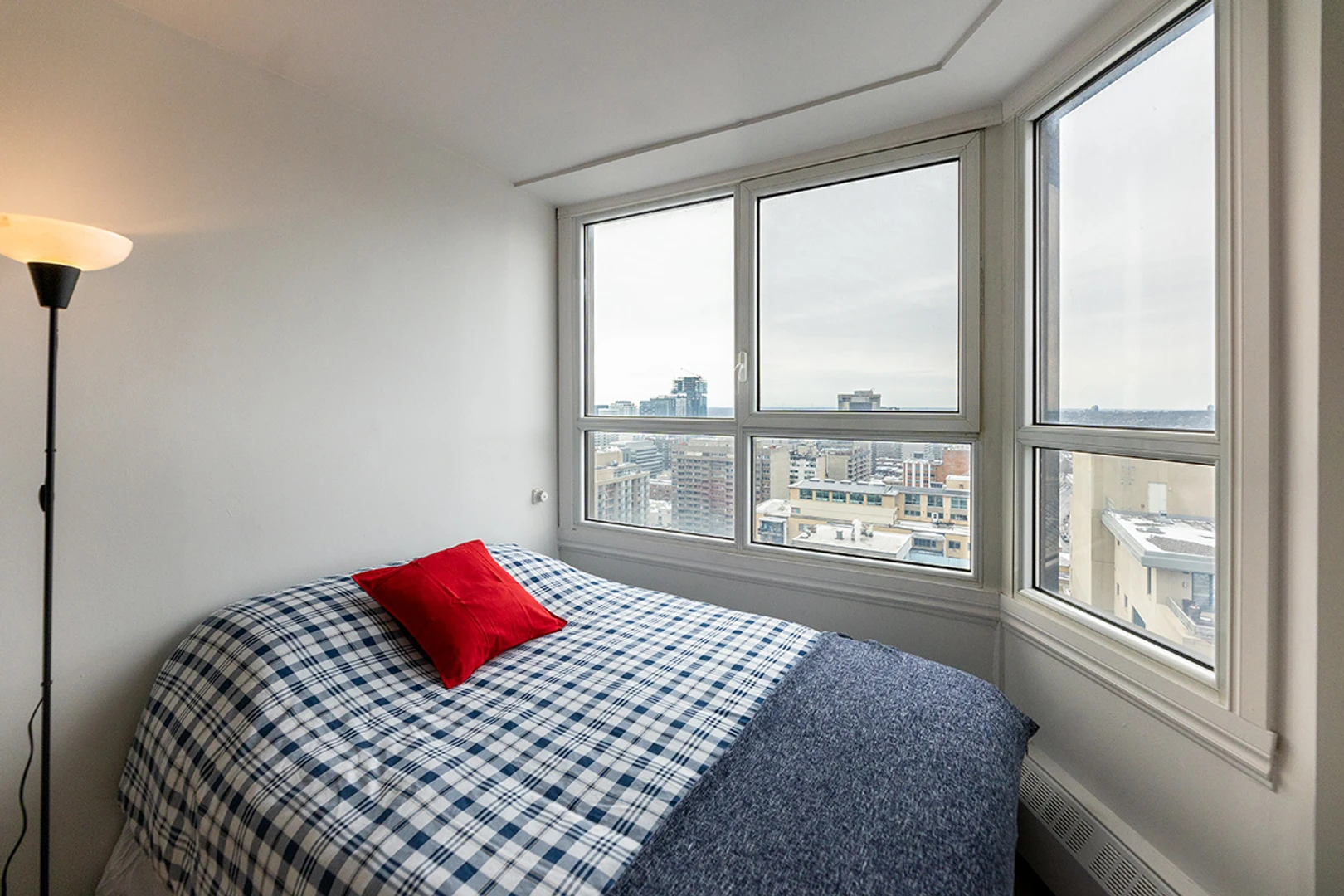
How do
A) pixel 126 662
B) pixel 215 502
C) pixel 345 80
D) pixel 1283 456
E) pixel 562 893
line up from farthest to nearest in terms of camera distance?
pixel 345 80 < pixel 215 502 < pixel 126 662 < pixel 1283 456 < pixel 562 893

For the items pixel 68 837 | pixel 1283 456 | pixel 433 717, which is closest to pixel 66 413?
pixel 68 837

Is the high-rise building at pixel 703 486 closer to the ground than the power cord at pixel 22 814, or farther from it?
farther from it

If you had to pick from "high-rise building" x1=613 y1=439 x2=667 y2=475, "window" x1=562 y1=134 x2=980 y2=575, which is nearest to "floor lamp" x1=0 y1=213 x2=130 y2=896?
"window" x1=562 y1=134 x2=980 y2=575

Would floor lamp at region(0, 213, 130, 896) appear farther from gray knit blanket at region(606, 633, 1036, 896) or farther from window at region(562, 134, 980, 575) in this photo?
window at region(562, 134, 980, 575)

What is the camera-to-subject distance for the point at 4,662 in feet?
4.65

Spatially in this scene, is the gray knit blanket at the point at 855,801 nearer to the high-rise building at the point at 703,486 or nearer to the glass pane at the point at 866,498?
the glass pane at the point at 866,498

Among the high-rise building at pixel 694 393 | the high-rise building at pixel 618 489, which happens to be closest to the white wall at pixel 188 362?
the high-rise building at pixel 618 489

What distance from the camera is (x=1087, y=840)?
156cm

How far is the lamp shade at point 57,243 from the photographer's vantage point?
121 centimetres

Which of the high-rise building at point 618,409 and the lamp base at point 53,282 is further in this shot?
the high-rise building at point 618,409

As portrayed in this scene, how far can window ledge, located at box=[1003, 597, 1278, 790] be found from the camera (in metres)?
1.22

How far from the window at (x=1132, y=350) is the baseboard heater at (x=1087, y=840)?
0.53 meters

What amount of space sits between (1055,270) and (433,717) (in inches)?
93.0

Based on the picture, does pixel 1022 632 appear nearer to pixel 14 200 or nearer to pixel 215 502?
pixel 215 502
